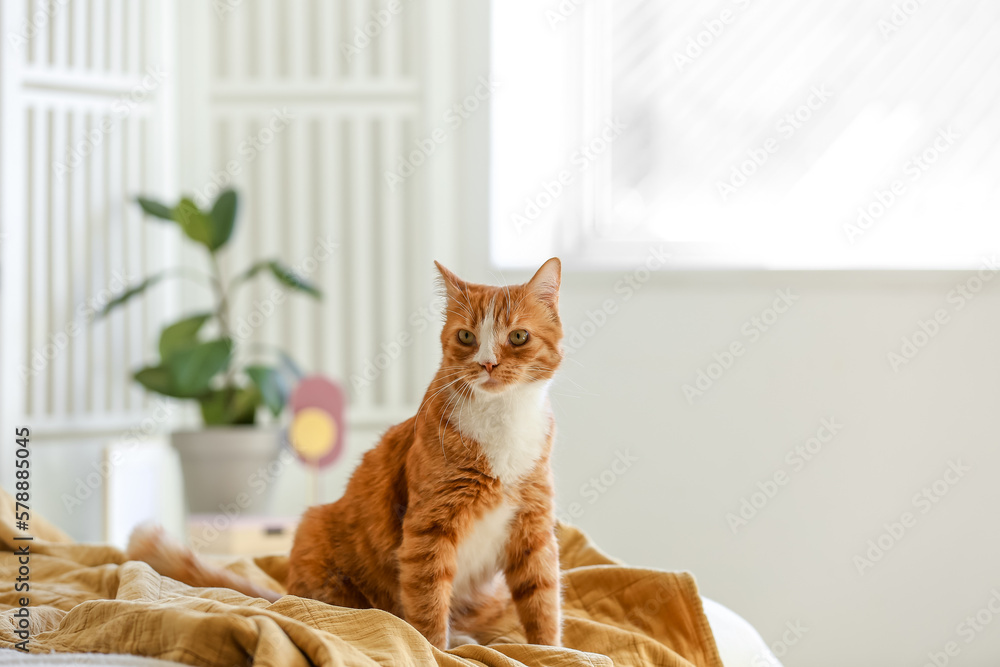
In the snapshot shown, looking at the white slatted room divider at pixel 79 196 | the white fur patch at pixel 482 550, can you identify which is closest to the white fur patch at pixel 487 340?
the white fur patch at pixel 482 550

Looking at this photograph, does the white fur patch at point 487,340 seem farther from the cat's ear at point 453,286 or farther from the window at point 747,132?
the window at point 747,132

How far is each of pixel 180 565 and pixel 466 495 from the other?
44cm

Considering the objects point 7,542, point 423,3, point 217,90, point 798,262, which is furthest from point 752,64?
point 7,542

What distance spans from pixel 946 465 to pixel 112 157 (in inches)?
102

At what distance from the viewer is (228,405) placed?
7.86ft

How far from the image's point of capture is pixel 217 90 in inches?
104

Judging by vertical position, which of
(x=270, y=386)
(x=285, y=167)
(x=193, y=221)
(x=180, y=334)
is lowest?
(x=270, y=386)

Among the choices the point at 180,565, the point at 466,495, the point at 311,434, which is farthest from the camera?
the point at 311,434

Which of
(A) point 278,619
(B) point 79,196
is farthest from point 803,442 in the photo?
(B) point 79,196

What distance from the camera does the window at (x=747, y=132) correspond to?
249 cm

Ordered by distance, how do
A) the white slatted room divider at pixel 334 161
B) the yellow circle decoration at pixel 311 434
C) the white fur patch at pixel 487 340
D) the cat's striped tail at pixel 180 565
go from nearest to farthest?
the white fur patch at pixel 487 340
the cat's striped tail at pixel 180 565
the yellow circle decoration at pixel 311 434
the white slatted room divider at pixel 334 161

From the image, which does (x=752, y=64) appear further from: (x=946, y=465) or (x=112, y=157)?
(x=112, y=157)

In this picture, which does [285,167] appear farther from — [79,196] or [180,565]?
[180,565]

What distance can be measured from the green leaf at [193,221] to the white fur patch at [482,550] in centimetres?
166
